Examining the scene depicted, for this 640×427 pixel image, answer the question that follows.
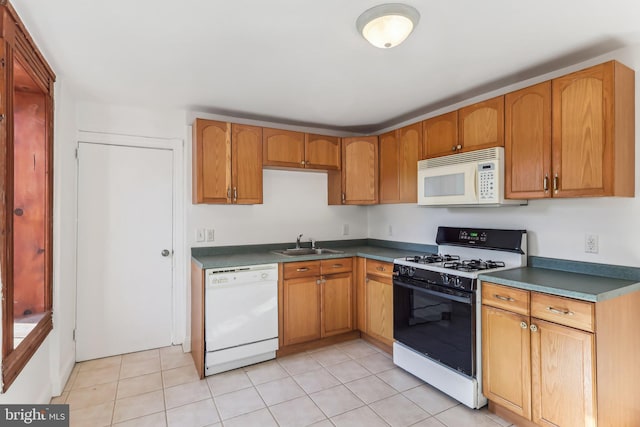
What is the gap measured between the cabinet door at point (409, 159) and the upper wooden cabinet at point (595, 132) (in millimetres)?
1175

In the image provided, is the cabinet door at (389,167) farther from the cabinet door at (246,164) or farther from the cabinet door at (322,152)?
the cabinet door at (246,164)

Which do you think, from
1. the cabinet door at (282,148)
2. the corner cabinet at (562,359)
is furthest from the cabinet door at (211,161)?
the corner cabinet at (562,359)

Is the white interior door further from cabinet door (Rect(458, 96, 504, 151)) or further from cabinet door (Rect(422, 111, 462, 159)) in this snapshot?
cabinet door (Rect(458, 96, 504, 151))

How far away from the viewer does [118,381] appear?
2.64 m

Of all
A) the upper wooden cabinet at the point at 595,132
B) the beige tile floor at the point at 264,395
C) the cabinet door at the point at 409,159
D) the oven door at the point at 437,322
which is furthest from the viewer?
the cabinet door at the point at 409,159

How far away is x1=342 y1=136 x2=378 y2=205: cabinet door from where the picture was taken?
3.66m

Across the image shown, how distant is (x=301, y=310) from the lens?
3.14 m

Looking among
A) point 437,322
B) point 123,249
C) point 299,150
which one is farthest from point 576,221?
point 123,249

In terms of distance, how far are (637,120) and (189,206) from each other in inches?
135

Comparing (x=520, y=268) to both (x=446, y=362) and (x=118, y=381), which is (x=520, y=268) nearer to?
(x=446, y=362)

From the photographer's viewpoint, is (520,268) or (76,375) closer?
(520,268)

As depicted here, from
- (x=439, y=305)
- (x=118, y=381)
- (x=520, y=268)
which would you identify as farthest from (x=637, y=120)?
(x=118, y=381)

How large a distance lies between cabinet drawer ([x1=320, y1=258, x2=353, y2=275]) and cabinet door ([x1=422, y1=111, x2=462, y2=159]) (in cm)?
127

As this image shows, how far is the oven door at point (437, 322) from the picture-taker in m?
2.25
